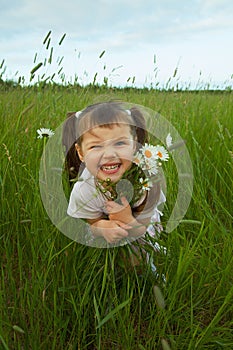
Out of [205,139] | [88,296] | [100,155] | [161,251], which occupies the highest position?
[205,139]

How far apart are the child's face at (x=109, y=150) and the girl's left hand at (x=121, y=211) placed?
0.22 ft

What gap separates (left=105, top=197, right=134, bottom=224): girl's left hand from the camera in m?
1.07

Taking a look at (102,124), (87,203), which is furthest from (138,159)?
(87,203)

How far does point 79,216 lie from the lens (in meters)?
1.19

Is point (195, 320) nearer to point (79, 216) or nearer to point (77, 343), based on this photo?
point (77, 343)

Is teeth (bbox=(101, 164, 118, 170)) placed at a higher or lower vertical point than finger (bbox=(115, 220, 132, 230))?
higher

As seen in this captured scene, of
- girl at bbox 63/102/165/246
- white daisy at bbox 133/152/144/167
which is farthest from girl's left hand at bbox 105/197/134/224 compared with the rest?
white daisy at bbox 133/152/144/167

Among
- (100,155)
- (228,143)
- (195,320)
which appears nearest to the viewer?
(100,155)

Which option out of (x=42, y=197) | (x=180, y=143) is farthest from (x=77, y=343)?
(x=180, y=143)

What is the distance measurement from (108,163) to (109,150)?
0.11 ft

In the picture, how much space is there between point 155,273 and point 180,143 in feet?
1.26

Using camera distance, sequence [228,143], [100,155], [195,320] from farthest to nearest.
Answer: [228,143]
[195,320]
[100,155]

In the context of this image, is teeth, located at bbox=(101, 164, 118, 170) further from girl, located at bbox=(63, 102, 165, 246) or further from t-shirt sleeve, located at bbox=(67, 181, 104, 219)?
t-shirt sleeve, located at bbox=(67, 181, 104, 219)

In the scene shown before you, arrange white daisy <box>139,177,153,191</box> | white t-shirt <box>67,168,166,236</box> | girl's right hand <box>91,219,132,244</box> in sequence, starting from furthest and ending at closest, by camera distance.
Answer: white t-shirt <box>67,168,166,236</box>, girl's right hand <box>91,219,132,244</box>, white daisy <box>139,177,153,191</box>
